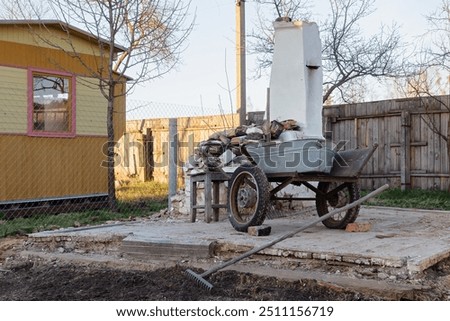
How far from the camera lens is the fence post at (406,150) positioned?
12.3 meters

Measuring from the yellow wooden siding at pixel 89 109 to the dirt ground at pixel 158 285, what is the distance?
20.3ft

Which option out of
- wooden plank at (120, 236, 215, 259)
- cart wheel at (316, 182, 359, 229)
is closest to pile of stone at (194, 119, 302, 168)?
cart wheel at (316, 182, 359, 229)

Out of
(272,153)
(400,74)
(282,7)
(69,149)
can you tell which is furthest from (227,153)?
(400,74)

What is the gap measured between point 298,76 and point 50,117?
19.4 feet

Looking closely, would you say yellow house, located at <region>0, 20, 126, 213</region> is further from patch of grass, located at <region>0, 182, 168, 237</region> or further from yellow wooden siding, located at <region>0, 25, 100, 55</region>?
patch of grass, located at <region>0, 182, 168, 237</region>

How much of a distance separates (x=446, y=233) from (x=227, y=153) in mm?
3085

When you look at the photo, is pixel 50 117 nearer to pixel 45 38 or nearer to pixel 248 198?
pixel 45 38

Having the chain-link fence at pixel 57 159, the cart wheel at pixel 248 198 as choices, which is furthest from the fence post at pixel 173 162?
the cart wheel at pixel 248 198

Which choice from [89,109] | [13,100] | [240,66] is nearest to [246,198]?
[13,100]

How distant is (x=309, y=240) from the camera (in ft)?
19.2

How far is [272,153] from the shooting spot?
260 inches

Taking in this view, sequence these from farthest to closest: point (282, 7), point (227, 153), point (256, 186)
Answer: point (282, 7) → point (227, 153) → point (256, 186)

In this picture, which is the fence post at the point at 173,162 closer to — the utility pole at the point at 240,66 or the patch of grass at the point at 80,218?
the patch of grass at the point at 80,218

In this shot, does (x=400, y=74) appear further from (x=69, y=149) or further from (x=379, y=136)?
(x=69, y=149)
